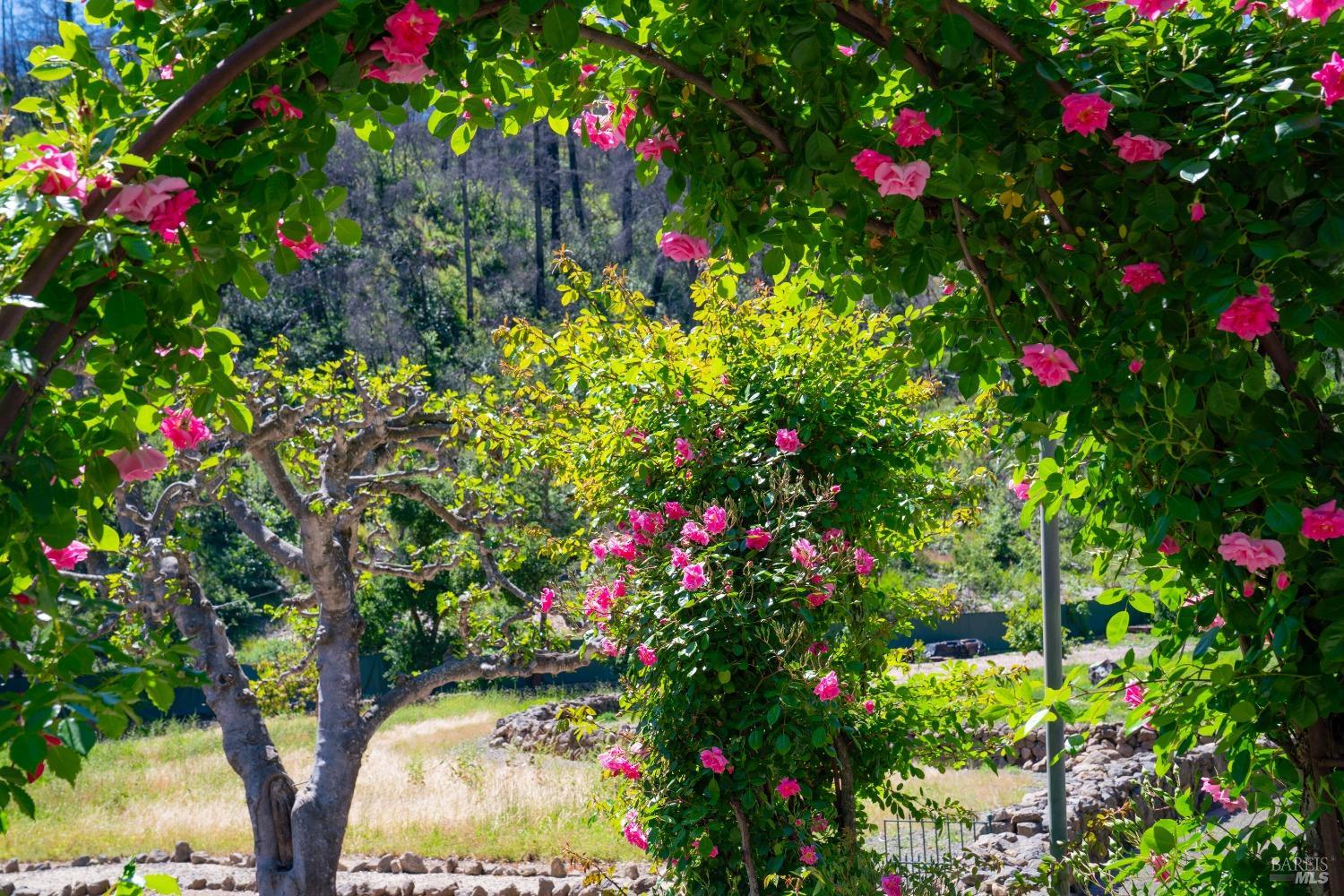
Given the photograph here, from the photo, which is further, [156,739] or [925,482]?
[156,739]

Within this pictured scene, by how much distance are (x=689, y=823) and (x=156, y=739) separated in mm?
A: 13868

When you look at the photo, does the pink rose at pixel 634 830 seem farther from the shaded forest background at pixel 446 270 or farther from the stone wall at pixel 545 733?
the shaded forest background at pixel 446 270

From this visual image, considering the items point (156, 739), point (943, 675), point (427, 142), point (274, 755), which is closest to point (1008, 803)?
point (943, 675)

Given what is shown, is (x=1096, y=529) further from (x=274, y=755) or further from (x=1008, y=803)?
(x=1008, y=803)

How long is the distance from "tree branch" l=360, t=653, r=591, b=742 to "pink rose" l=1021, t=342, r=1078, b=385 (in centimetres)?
424

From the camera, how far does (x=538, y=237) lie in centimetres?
3266

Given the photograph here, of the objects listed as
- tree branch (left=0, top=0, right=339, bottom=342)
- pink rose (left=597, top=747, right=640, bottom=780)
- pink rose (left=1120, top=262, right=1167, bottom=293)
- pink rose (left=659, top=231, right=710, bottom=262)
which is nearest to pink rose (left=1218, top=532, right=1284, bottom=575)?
pink rose (left=1120, top=262, right=1167, bottom=293)

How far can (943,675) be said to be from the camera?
415 cm

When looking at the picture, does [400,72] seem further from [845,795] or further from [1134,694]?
[845,795]

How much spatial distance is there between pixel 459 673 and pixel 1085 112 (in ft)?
16.6

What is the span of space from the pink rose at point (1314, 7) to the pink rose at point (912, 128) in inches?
21.8

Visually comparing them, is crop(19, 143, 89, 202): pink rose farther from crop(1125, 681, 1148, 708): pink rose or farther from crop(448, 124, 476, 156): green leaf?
crop(1125, 681, 1148, 708): pink rose

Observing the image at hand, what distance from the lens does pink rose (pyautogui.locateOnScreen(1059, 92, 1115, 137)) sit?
1693 mm

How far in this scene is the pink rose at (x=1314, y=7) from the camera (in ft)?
5.16
